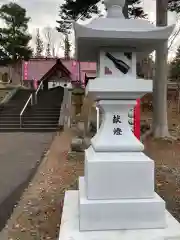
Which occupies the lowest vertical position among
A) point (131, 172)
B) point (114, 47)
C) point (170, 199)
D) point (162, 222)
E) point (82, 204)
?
point (170, 199)

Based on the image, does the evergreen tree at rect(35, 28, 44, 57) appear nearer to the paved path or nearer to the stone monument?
the paved path

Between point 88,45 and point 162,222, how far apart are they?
6.96 feet

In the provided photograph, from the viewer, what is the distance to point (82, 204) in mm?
3498

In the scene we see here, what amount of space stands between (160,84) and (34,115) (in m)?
7.94

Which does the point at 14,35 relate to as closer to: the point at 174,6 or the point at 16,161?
the point at 174,6

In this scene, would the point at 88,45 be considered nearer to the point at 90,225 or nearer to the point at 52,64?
the point at 90,225

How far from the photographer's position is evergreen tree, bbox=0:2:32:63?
90.4 ft

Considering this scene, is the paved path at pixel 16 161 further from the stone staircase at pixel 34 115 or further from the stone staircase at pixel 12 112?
the stone staircase at pixel 12 112

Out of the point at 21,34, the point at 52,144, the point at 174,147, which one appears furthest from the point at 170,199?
the point at 21,34

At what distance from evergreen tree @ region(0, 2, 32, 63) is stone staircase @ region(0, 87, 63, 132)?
340 inches

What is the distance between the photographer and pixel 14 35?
28.0 meters

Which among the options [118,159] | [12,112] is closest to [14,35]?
[12,112]

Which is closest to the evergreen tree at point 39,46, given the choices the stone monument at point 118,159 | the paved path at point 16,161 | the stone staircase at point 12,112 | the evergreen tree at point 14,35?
the evergreen tree at point 14,35

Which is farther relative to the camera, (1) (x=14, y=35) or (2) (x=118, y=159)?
(1) (x=14, y=35)
